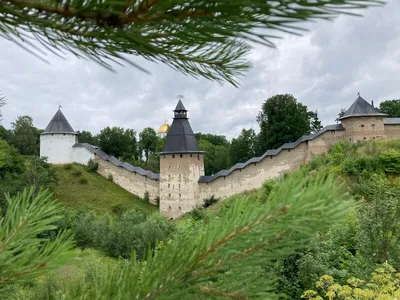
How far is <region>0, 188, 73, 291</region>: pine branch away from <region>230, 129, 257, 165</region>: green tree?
3205 centimetres

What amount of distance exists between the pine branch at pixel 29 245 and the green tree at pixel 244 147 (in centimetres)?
3205

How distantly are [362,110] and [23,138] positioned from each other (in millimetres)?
27133

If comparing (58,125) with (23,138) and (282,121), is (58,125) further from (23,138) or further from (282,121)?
(282,121)

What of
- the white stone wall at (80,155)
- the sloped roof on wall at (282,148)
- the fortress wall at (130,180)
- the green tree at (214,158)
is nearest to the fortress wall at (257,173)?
the sloped roof on wall at (282,148)

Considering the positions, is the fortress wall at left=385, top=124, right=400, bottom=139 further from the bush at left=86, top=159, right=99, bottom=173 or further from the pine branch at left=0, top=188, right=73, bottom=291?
the pine branch at left=0, top=188, right=73, bottom=291

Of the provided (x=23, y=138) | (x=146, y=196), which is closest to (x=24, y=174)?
(x=146, y=196)

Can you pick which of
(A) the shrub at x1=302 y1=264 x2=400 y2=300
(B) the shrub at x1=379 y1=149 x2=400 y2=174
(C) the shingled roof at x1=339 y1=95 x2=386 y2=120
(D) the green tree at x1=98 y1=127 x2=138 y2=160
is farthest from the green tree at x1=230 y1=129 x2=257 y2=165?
(A) the shrub at x1=302 y1=264 x2=400 y2=300

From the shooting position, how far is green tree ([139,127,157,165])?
42.6m

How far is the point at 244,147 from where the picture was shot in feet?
111

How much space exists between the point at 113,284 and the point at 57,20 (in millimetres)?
603

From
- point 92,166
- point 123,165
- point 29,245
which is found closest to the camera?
point 29,245

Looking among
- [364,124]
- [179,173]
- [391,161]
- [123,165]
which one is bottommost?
[391,161]

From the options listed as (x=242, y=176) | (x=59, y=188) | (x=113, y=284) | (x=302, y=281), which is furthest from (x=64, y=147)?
(x=113, y=284)

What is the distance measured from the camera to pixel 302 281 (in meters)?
6.33
